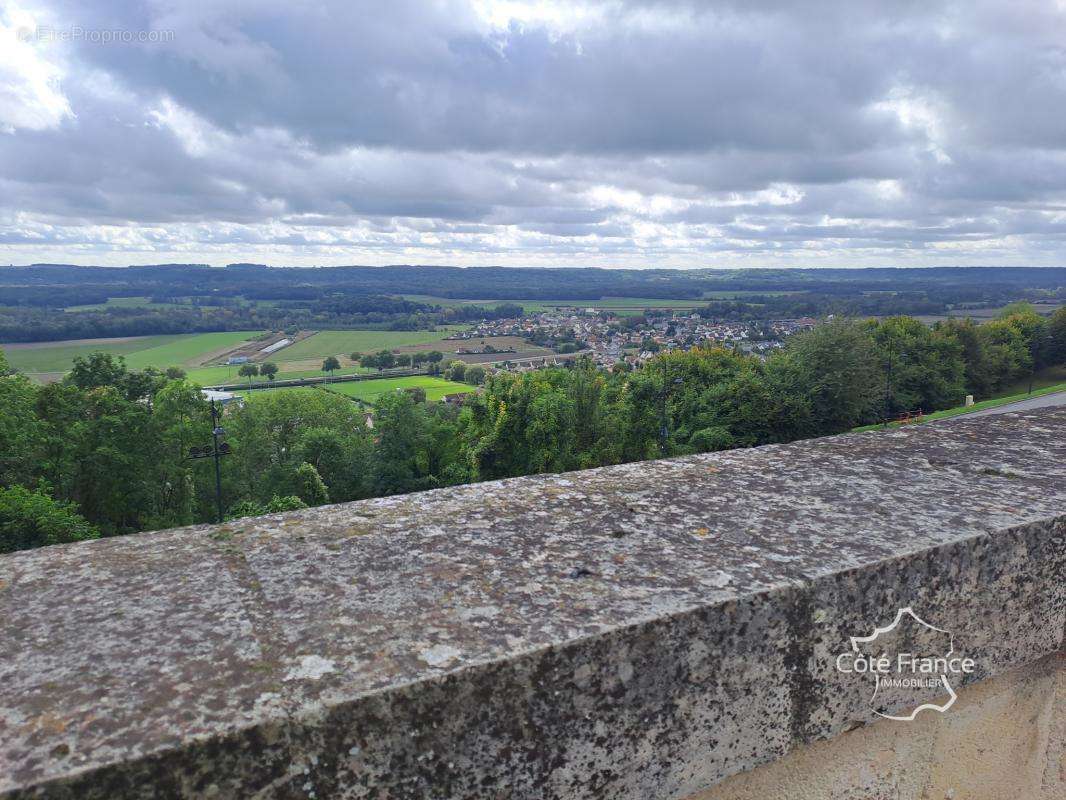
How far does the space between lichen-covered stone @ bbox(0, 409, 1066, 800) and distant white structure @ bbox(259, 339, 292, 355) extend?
9739cm

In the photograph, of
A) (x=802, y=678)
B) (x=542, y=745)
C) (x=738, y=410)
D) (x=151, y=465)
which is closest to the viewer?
(x=542, y=745)

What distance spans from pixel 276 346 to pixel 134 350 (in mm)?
19881

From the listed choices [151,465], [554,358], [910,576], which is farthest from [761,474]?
[554,358]

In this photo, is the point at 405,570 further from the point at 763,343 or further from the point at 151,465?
the point at 763,343

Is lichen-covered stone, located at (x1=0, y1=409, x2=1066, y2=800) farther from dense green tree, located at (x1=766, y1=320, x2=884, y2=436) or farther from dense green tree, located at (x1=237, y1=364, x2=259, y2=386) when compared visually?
dense green tree, located at (x1=237, y1=364, x2=259, y2=386)

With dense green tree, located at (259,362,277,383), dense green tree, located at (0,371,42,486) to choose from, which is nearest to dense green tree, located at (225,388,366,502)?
dense green tree, located at (0,371,42,486)

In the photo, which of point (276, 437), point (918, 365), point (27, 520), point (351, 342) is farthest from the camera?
point (351, 342)

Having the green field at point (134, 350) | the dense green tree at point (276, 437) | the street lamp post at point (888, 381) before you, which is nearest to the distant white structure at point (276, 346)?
the green field at point (134, 350)

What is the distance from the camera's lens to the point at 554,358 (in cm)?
9225

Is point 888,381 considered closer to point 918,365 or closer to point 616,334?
point 918,365

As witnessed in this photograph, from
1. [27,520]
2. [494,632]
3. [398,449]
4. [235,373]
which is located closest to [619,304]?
[235,373]

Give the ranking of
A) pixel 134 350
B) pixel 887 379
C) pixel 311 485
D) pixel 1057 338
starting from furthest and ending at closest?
1. pixel 134 350
2. pixel 1057 338
3. pixel 887 379
4. pixel 311 485

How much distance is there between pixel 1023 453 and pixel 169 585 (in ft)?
11.1

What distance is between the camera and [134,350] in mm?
86438
